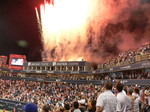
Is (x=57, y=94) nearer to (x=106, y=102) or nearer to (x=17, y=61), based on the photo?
(x=106, y=102)

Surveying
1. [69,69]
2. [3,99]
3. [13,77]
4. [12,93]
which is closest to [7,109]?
[3,99]

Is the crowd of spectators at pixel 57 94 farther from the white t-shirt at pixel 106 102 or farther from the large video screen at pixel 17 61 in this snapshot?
the large video screen at pixel 17 61

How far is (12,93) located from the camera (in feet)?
144

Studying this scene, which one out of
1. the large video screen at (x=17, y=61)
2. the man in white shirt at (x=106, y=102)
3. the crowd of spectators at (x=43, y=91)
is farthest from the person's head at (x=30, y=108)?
the large video screen at (x=17, y=61)

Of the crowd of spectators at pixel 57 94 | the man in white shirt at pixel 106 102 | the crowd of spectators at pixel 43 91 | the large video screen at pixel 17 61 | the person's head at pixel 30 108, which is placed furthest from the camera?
the large video screen at pixel 17 61

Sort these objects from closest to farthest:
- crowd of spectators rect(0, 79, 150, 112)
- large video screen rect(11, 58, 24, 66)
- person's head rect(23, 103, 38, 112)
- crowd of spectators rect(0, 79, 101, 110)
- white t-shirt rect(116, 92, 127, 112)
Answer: person's head rect(23, 103, 38, 112), white t-shirt rect(116, 92, 127, 112), crowd of spectators rect(0, 79, 150, 112), crowd of spectators rect(0, 79, 101, 110), large video screen rect(11, 58, 24, 66)

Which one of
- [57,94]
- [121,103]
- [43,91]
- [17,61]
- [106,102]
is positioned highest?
[17,61]

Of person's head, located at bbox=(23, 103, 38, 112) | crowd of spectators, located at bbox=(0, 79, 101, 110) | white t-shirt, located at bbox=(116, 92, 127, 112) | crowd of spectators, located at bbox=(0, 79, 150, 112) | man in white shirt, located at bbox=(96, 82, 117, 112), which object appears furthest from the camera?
crowd of spectators, located at bbox=(0, 79, 101, 110)

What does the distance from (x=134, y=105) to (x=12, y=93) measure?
4166cm

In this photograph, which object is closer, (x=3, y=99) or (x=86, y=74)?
(x=3, y=99)

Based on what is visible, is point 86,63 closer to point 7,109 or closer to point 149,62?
point 7,109

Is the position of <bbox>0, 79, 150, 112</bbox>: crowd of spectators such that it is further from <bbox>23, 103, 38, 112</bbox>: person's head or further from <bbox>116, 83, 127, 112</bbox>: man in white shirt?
<bbox>23, 103, 38, 112</bbox>: person's head

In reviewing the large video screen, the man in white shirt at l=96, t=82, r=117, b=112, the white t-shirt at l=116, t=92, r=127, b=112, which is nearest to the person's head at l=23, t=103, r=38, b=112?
the man in white shirt at l=96, t=82, r=117, b=112

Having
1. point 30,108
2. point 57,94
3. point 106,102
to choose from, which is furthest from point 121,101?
point 57,94
